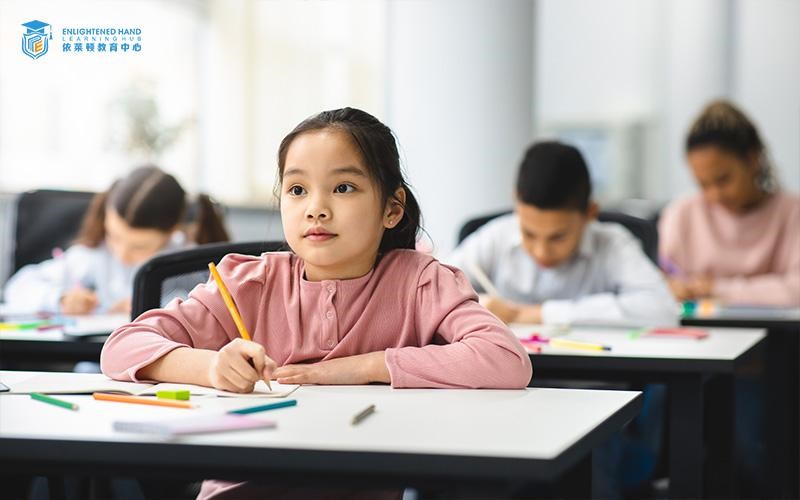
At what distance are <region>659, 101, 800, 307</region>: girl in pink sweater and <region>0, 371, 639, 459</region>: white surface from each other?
242 centimetres

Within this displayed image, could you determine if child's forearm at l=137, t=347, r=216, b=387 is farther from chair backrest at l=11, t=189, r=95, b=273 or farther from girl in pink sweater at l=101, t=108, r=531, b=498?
chair backrest at l=11, t=189, r=95, b=273

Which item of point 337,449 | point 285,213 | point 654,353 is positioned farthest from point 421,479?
point 654,353

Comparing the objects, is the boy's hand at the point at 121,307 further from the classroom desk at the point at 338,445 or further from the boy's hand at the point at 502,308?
the classroom desk at the point at 338,445

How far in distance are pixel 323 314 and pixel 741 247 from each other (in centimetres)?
Result: 270

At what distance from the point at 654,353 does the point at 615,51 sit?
6.55 meters

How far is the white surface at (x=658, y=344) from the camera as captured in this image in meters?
2.10

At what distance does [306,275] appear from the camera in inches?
64.9

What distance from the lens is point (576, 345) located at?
2.25 m

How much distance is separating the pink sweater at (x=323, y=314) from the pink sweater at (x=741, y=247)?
226cm

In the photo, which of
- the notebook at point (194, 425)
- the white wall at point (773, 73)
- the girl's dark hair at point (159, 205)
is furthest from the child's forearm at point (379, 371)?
the white wall at point (773, 73)

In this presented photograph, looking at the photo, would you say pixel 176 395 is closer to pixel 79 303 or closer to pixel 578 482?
pixel 578 482

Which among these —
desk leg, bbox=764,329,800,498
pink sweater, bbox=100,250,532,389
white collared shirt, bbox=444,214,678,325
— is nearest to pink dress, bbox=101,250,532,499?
pink sweater, bbox=100,250,532,389

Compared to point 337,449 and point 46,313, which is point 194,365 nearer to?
point 337,449

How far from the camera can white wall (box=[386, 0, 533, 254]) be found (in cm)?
415
